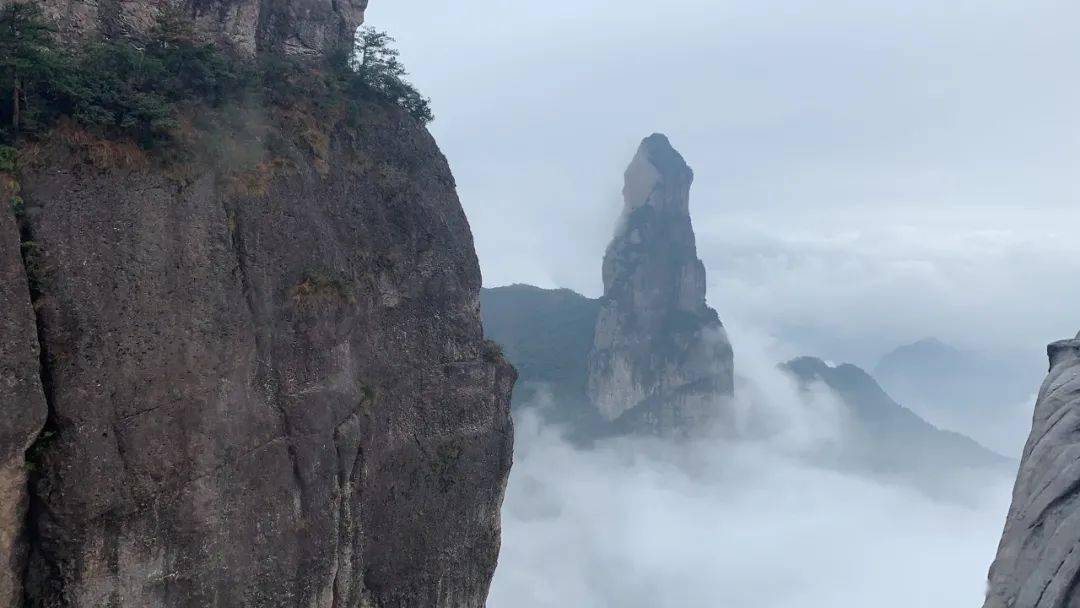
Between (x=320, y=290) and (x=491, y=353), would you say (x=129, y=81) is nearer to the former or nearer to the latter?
(x=320, y=290)

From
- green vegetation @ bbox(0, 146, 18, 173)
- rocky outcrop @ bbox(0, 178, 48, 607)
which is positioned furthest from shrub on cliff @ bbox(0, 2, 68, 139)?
rocky outcrop @ bbox(0, 178, 48, 607)

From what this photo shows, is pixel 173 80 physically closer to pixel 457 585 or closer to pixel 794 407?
pixel 457 585

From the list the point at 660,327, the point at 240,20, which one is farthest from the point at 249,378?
the point at 660,327

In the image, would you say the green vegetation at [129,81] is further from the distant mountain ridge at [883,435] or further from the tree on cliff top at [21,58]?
the distant mountain ridge at [883,435]

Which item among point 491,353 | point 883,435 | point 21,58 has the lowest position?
point 491,353

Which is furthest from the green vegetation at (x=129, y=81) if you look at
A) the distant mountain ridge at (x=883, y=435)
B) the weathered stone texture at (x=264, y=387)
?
the distant mountain ridge at (x=883, y=435)

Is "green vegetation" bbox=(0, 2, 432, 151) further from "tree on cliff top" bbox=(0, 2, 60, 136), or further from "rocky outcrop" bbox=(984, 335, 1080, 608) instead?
"rocky outcrop" bbox=(984, 335, 1080, 608)
